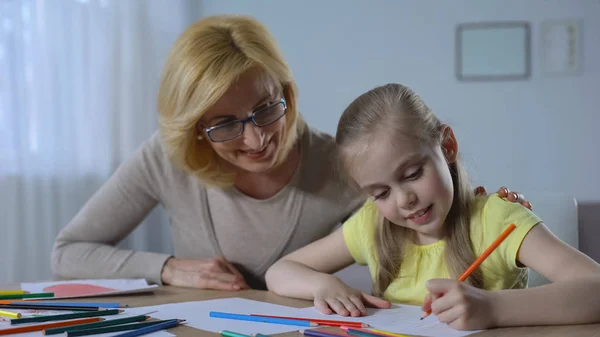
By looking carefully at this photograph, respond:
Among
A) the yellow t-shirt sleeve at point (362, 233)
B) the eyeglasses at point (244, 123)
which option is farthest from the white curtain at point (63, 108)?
the yellow t-shirt sleeve at point (362, 233)

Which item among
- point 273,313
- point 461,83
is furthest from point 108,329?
point 461,83

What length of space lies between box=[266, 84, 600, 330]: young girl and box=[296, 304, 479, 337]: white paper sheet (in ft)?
0.08

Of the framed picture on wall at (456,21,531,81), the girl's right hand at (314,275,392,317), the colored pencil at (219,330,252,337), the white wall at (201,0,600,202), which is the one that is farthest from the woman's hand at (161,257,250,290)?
the framed picture on wall at (456,21,531,81)

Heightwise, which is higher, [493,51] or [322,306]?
[493,51]

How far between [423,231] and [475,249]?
10 centimetres

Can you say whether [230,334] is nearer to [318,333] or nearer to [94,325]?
[318,333]

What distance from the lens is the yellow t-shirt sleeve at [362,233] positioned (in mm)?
1479

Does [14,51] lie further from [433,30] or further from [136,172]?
[433,30]

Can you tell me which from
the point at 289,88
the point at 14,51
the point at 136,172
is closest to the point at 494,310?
the point at 289,88

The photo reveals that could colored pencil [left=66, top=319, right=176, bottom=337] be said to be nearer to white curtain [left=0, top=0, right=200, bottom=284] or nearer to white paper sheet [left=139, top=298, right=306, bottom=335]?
white paper sheet [left=139, top=298, right=306, bottom=335]

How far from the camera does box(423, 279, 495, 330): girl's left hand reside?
1.01 meters

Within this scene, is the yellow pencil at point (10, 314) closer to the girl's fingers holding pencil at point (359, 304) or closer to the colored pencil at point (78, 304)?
the colored pencil at point (78, 304)

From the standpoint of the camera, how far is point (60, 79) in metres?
3.10

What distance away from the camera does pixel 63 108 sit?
313 centimetres
